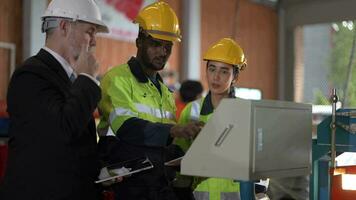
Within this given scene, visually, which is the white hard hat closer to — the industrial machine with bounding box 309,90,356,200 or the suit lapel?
the suit lapel

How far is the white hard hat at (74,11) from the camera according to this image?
1.72 metres

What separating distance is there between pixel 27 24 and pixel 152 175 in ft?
10.8

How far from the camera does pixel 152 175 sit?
1968 mm

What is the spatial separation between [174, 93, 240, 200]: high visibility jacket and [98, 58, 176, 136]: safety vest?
1.10ft

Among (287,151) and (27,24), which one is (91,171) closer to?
(287,151)

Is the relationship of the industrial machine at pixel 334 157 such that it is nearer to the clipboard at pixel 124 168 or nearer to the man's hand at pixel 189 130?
the man's hand at pixel 189 130

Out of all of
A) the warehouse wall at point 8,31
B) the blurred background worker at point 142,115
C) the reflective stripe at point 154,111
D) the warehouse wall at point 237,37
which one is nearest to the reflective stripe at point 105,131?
the blurred background worker at point 142,115

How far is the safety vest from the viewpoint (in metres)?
1.91

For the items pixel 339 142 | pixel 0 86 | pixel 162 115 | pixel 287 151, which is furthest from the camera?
pixel 0 86

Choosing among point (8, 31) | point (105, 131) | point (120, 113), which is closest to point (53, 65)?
point (120, 113)

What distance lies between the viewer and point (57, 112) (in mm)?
1515

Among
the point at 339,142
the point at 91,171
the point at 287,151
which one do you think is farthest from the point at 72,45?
the point at 339,142

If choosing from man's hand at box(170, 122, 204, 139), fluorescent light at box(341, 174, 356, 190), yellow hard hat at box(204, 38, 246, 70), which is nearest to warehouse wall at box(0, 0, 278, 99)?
yellow hard hat at box(204, 38, 246, 70)

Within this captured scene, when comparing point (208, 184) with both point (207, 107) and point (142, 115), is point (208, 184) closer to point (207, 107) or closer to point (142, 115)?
point (207, 107)
